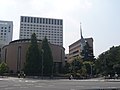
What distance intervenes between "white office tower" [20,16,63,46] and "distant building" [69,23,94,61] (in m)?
11.2

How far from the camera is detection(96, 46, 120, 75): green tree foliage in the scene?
8576 centimetres

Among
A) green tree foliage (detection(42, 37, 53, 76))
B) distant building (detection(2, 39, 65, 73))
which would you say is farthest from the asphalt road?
distant building (detection(2, 39, 65, 73))

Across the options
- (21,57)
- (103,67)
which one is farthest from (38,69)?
(103,67)

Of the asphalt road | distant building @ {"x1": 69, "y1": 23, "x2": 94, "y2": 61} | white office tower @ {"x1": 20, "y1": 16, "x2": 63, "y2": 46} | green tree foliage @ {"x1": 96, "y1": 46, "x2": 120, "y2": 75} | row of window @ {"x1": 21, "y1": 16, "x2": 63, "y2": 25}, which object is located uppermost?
row of window @ {"x1": 21, "y1": 16, "x2": 63, "y2": 25}

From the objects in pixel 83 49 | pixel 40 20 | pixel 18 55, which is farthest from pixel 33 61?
pixel 40 20

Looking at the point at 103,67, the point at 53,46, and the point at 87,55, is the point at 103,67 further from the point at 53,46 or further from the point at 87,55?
the point at 87,55

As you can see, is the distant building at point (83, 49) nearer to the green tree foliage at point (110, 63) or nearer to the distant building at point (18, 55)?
the distant building at point (18, 55)

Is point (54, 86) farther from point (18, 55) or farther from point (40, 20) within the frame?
point (40, 20)

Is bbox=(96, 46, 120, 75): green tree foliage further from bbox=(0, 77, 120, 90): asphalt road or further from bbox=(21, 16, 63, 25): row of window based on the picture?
bbox=(21, 16, 63, 25): row of window

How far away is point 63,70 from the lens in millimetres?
101062

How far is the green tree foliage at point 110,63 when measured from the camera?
281ft

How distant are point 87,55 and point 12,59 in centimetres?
5235

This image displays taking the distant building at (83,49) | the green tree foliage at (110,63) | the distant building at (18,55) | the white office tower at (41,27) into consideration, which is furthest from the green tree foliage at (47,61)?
the white office tower at (41,27)

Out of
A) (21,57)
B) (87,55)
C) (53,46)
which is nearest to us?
(21,57)
